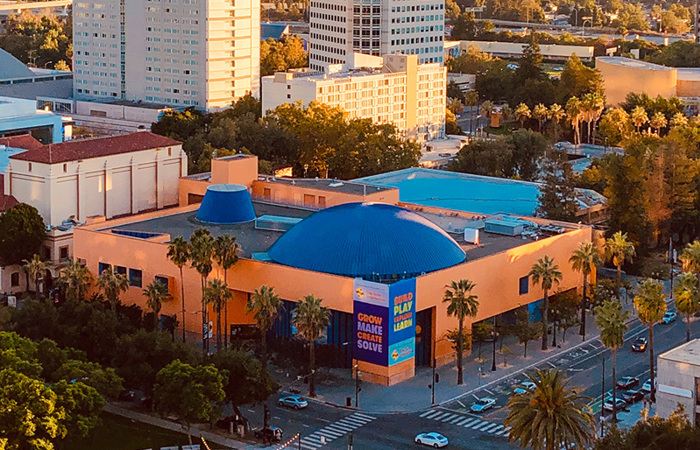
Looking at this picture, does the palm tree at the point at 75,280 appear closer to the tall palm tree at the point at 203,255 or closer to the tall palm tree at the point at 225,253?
the tall palm tree at the point at 203,255

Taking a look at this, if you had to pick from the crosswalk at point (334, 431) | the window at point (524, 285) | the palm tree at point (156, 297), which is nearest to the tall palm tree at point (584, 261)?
the window at point (524, 285)

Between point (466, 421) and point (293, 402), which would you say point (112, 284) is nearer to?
point (293, 402)

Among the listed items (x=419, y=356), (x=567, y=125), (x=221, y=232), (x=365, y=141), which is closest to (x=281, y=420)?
(x=419, y=356)

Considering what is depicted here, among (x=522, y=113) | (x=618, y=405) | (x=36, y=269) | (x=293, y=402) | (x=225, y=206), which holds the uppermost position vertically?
(x=522, y=113)

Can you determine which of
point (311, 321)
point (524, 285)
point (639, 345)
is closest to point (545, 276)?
point (524, 285)

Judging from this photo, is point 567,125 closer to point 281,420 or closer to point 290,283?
point 290,283
